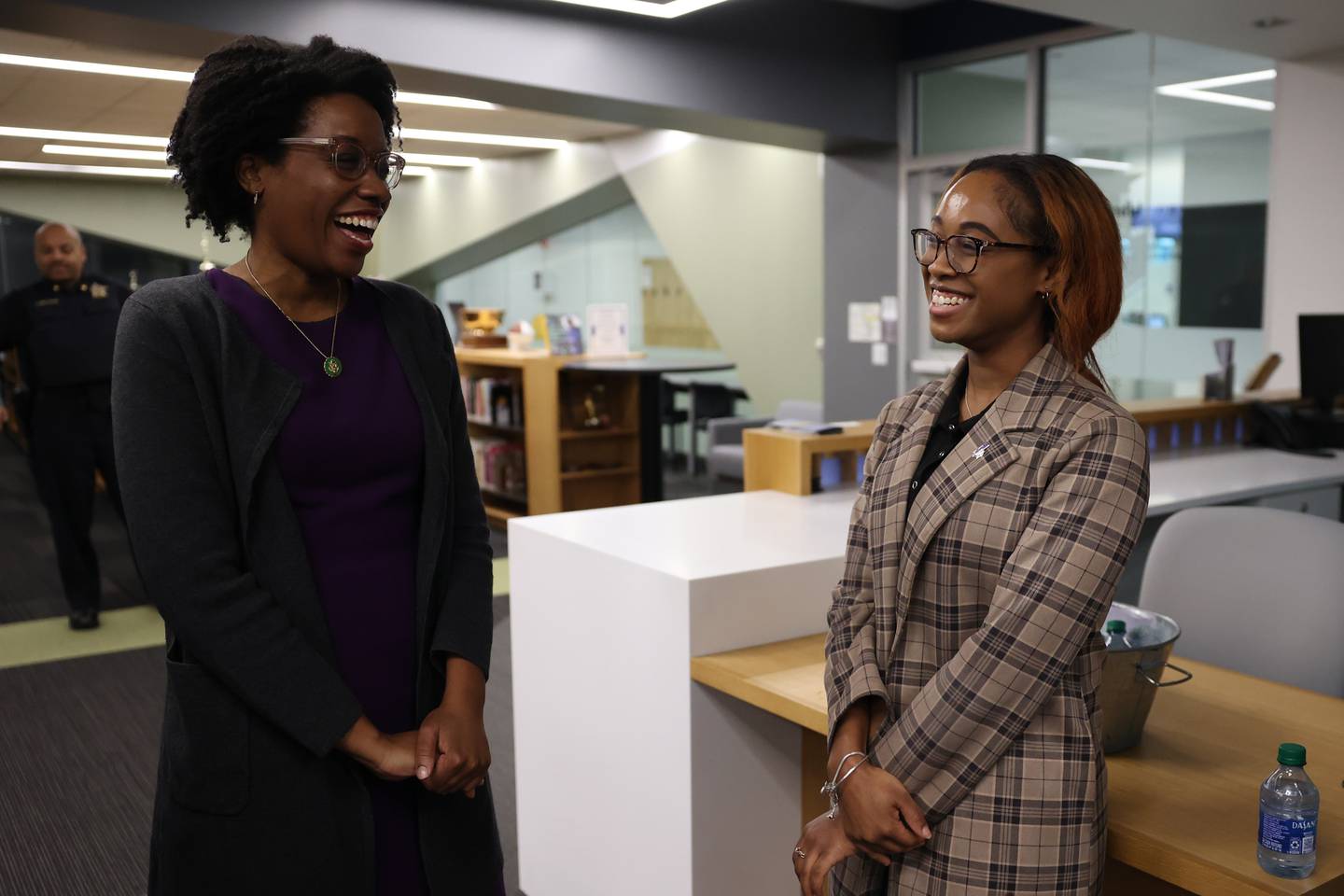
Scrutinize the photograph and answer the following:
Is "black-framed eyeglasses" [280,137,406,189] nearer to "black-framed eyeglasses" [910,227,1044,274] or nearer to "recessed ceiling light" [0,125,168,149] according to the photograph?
"black-framed eyeglasses" [910,227,1044,274]

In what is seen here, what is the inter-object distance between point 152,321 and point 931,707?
0.95 m

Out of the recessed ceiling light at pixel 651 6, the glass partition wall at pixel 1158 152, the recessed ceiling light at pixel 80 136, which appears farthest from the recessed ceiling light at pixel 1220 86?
the recessed ceiling light at pixel 80 136

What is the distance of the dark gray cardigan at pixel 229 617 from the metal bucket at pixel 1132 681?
0.93 metres

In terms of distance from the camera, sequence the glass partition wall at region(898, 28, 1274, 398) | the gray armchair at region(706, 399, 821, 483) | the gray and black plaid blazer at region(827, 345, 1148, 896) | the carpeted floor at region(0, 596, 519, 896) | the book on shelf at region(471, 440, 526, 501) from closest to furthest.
A: the gray and black plaid blazer at region(827, 345, 1148, 896) → the carpeted floor at region(0, 596, 519, 896) → the glass partition wall at region(898, 28, 1274, 398) → the gray armchair at region(706, 399, 821, 483) → the book on shelf at region(471, 440, 526, 501)

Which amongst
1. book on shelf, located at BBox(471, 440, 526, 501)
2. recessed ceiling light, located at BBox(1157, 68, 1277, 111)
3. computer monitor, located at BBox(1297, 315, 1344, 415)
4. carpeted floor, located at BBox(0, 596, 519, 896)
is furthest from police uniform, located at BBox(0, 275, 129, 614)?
recessed ceiling light, located at BBox(1157, 68, 1277, 111)

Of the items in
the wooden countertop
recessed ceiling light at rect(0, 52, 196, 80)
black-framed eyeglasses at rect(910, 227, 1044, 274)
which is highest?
recessed ceiling light at rect(0, 52, 196, 80)

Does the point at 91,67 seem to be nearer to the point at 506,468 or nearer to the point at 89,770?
the point at 506,468

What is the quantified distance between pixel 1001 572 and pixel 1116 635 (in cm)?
42

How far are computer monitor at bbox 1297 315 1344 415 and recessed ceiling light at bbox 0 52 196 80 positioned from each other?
5.57m

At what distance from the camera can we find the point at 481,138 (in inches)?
381

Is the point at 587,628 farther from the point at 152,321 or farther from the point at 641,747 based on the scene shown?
the point at 152,321

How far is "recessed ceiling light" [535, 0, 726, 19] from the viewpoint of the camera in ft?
16.2

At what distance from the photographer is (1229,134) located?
566 cm

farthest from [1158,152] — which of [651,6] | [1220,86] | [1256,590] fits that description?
[1256,590]
